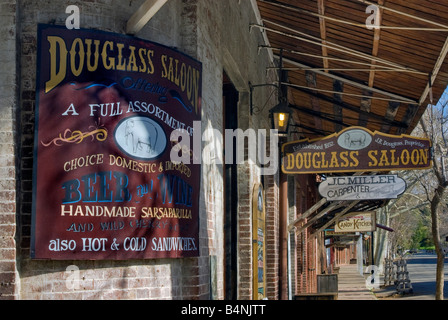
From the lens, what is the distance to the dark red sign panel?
534cm

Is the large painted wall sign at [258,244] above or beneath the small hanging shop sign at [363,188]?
beneath

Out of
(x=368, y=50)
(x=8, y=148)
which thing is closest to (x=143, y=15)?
(x=8, y=148)

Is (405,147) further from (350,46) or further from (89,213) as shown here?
(89,213)

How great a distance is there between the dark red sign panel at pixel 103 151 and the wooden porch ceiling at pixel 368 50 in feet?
11.7

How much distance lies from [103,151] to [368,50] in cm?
581

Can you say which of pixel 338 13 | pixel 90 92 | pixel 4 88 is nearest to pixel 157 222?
pixel 90 92

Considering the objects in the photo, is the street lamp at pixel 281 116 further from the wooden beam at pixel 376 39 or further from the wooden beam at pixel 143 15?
the wooden beam at pixel 143 15

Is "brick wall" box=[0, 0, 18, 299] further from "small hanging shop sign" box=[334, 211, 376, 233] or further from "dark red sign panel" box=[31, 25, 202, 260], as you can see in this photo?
"small hanging shop sign" box=[334, 211, 376, 233]

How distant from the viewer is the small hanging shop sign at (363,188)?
1096cm

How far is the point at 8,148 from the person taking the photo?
5.31 meters

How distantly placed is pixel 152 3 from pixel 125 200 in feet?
5.34

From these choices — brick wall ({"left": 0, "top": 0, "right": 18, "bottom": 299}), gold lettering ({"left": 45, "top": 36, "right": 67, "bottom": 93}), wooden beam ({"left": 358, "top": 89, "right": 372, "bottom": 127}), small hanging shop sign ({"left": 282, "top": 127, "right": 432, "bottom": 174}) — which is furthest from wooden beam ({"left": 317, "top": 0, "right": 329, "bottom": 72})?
brick wall ({"left": 0, "top": 0, "right": 18, "bottom": 299})

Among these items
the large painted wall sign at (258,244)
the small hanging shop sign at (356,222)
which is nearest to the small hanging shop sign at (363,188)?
the large painted wall sign at (258,244)

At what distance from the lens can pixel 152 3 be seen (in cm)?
556
